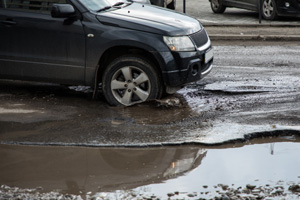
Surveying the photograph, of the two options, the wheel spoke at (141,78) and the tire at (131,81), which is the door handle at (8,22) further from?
the wheel spoke at (141,78)

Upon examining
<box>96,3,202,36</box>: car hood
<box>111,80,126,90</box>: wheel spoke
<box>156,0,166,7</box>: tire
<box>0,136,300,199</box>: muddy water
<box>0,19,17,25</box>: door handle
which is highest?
<box>96,3,202,36</box>: car hood

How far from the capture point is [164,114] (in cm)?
736

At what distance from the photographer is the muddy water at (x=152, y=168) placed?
508 centimetres

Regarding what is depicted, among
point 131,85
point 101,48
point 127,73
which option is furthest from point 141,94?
point 101,48

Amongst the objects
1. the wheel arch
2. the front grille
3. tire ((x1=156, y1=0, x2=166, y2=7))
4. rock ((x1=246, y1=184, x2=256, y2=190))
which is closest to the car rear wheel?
tire ((x1=156, y1=0, x2=166, y2=7))

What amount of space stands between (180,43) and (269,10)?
8933 mm

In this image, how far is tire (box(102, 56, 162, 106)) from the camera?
24.8ft

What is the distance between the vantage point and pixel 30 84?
30.0 feet

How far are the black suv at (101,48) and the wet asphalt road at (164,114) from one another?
0.34m

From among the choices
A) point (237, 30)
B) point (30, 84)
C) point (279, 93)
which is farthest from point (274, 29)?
point (30, 84)

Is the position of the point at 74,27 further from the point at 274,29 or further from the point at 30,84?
the point at 274,29

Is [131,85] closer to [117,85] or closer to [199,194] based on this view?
[117,85]

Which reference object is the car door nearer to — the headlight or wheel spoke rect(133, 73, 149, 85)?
wheel spoke rect(133, 73, 149, 85)

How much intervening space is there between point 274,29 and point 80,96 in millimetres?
7180
